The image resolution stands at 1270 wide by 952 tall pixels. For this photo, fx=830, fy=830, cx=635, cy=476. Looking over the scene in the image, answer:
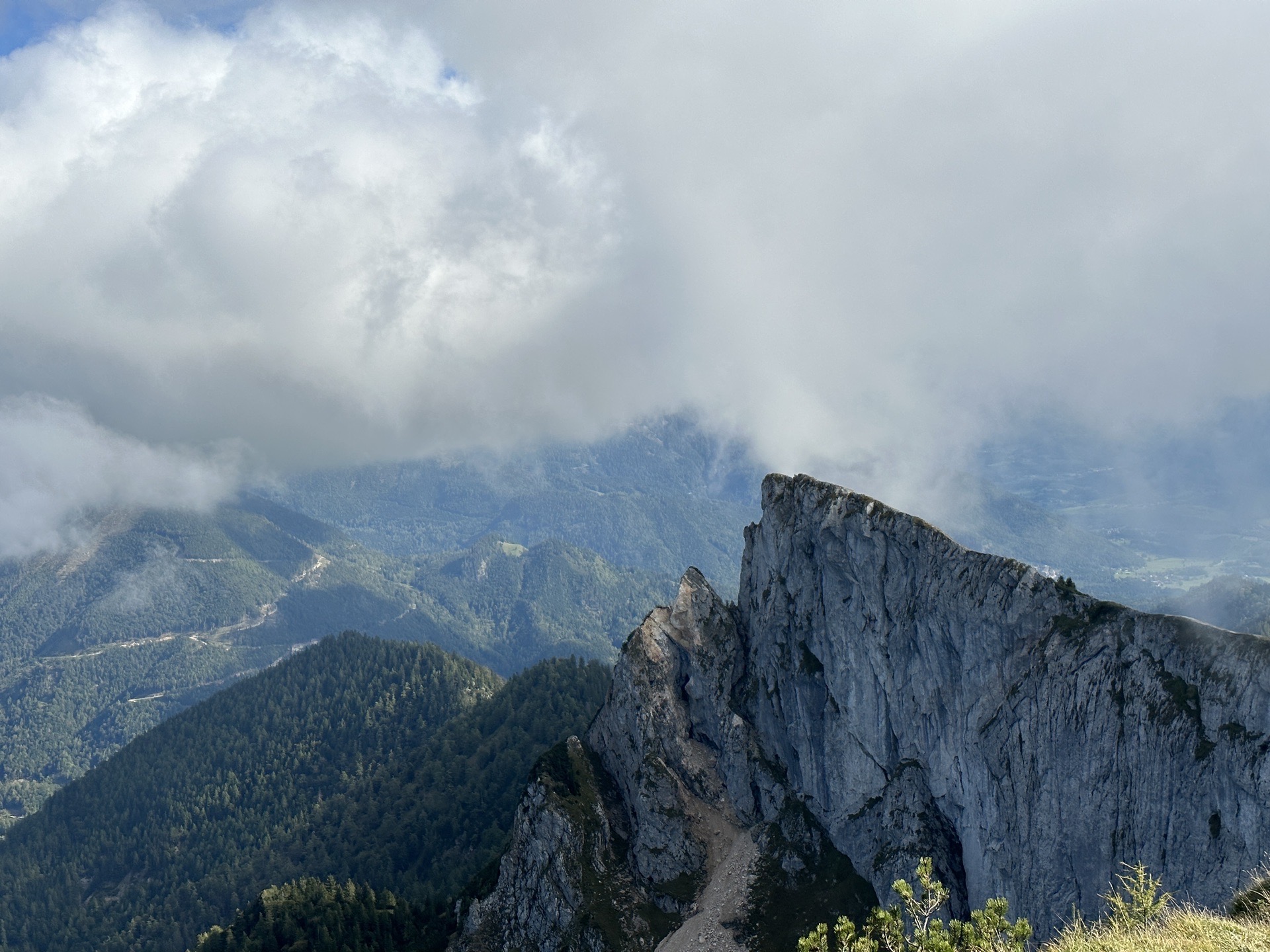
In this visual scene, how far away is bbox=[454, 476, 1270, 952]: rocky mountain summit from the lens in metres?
72.5

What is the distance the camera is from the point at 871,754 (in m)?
110

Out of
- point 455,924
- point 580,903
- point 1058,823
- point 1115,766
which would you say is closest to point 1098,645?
point 1115,766

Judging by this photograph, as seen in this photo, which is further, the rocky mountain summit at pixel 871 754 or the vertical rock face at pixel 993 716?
the rocky mountain summit at pixel 871 754

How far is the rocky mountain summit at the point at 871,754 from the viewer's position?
72.5m

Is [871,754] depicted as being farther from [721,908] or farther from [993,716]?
[721,908]

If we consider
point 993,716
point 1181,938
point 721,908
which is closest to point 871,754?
point 993,716

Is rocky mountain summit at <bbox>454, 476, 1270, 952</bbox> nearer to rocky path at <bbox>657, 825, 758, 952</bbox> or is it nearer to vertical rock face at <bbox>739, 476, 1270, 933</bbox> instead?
vertical rock face at <bbox>739, 476, 1270, 933</bbox>

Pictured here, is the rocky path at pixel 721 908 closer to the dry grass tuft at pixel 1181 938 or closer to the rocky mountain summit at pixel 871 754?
the rocky mountain summit at pixel 871 754

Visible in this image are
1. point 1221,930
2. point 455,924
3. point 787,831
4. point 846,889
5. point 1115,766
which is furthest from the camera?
point 455,924

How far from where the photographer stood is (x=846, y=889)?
110 meters

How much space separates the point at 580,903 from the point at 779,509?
65665 millimetres

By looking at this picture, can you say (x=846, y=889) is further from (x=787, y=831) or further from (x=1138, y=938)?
(x=1138, y=938)

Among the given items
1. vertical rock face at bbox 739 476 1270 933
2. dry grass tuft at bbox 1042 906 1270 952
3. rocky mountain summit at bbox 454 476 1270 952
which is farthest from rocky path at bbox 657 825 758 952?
→ dry grass tuft at bbox 1042 906 1270 952

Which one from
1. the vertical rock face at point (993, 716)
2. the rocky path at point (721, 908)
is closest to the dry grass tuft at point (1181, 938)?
the vertical rock face at point (993, 716)
